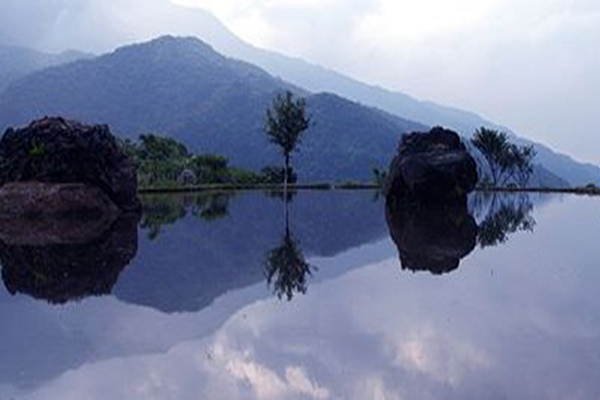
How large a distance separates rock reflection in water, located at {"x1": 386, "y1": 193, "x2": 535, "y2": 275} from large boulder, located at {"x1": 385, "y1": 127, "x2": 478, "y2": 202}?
31.1 inches

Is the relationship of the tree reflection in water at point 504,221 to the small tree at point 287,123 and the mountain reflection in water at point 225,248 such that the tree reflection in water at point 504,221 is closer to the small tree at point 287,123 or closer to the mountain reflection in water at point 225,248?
the mountain reflection in water at point 225,248

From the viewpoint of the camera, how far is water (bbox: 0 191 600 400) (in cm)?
1120

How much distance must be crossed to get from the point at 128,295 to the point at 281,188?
164ft

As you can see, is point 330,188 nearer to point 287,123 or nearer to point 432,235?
point 287,123

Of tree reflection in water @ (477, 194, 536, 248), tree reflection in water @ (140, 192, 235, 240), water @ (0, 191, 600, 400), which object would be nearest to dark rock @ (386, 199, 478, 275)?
water @ (0, 191, 600, 400)

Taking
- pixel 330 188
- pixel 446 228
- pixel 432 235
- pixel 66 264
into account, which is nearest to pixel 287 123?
pixel 330 188

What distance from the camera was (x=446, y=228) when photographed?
107 feet

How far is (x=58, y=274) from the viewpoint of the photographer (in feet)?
65.4

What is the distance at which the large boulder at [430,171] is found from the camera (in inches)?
1868

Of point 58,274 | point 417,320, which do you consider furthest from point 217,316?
point 58,274

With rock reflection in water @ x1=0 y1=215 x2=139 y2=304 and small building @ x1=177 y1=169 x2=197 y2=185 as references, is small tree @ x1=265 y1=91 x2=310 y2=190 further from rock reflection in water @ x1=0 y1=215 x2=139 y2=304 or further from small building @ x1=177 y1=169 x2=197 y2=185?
rock reflection in water @ x1=0 y1=215 x2=139 y2=304

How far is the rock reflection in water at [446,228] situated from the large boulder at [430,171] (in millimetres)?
791

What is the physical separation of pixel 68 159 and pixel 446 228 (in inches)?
707

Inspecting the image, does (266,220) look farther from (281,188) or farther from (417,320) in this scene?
(281,188)
